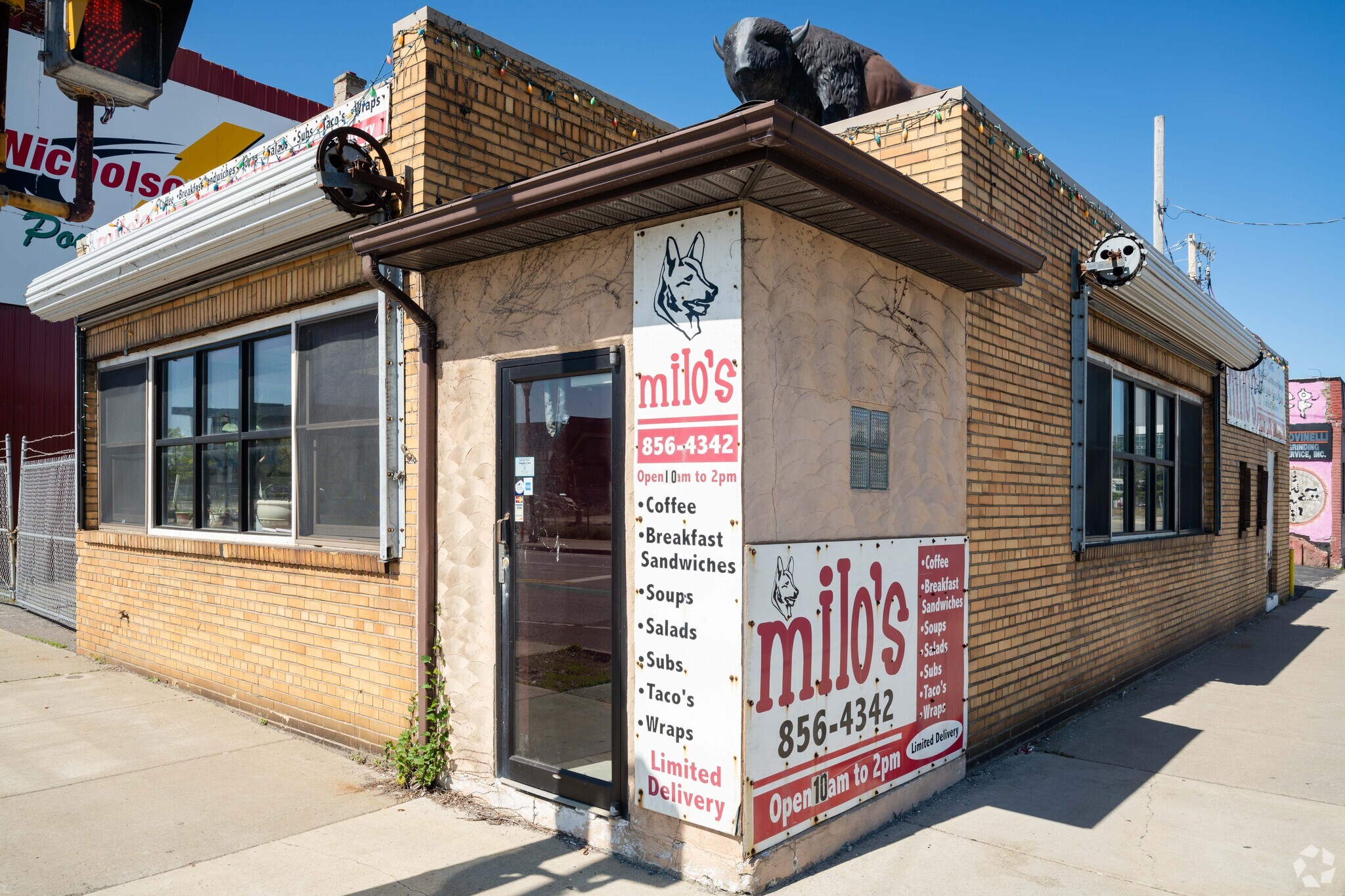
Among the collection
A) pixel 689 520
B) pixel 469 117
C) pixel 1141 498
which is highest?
pixel 469 117

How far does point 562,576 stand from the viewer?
464 cm

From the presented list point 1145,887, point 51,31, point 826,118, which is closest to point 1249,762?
point 1145,887

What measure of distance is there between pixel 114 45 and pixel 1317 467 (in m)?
30.2

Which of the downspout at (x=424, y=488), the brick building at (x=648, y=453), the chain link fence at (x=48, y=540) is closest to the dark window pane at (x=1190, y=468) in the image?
the brick building at (x=648, y=453)

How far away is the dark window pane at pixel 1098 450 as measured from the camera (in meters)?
7.61

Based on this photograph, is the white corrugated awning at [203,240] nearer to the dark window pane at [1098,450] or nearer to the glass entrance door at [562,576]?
the glass entrance door at [562,576]

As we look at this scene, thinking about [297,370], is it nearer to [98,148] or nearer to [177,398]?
[177,398]

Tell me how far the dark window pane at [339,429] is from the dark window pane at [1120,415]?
20.4 ft

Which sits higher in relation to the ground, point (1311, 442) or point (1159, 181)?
point (1159, 181)

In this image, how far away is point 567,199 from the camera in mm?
4109

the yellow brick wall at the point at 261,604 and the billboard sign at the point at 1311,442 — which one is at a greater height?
the billboard sign at the point at 1311,442

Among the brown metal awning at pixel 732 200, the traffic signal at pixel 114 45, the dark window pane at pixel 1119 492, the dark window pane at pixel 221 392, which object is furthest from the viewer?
the dark window pane at pixel 1119 492

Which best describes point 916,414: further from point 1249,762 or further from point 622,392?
point 1249,762

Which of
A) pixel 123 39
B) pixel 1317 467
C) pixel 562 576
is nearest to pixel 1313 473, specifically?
pixel 1317 467
